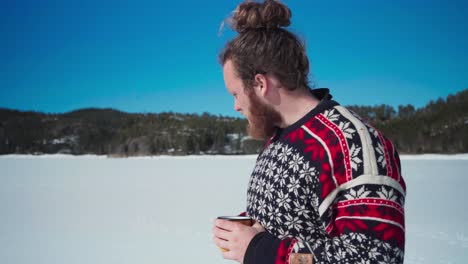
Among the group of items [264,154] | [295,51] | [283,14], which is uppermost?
[283,14]

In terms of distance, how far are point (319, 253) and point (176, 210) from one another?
18.5 ft

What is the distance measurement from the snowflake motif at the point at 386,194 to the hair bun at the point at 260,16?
1.89ft

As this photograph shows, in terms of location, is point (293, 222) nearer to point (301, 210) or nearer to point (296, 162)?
point (301, 210)

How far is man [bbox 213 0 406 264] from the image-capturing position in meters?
0.90

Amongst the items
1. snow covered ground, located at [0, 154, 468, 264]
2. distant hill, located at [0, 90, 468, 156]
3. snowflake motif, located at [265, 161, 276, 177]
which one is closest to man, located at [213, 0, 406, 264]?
snowflake motif, located at [265, 161, 276, 177]

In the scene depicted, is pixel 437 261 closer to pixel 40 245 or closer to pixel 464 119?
pixel 40 245

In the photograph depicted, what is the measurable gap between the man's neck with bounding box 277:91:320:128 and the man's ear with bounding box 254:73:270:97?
6 cm

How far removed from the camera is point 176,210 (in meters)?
6.34

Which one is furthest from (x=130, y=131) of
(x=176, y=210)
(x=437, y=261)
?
(x=437, y=261)

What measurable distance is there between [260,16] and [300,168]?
481 mm

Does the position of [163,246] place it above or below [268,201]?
below

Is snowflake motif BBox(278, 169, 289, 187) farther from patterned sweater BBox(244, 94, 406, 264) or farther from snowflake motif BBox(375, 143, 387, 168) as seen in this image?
snowflake motif BBox(375, 143, 387, 168)

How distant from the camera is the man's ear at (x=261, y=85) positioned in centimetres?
112

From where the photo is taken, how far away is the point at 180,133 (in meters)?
49.9
